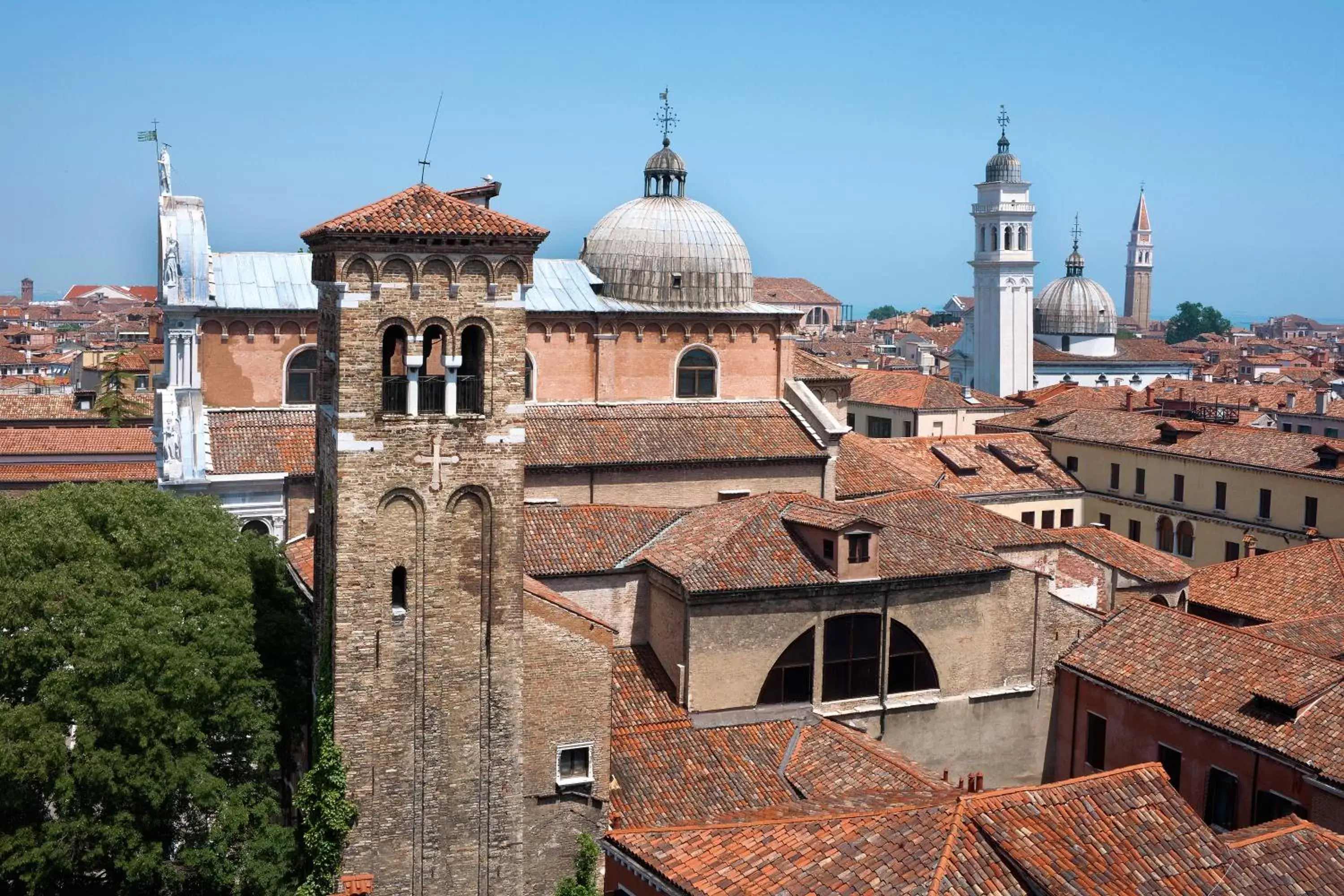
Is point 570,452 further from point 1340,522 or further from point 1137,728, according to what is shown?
point 1340,522

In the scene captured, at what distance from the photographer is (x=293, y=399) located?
31938 mm

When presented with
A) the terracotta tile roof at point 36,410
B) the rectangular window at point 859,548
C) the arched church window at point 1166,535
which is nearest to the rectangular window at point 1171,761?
the rectangular window at point 859,548

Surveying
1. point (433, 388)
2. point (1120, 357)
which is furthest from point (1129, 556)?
point (1120, 357)

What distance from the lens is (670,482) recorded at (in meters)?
31.0

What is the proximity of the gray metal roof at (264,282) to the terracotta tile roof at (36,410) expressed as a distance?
31.9 m

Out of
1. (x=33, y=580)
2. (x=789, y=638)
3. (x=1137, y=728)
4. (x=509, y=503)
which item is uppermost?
(x=509, y=503)

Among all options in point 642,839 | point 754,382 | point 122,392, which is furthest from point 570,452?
point 122,392

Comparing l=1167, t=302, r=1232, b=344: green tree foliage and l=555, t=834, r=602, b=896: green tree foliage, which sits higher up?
l=1167, t=302, r=1232, b=344: green tree foliage

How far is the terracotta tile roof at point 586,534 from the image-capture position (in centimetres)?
2588

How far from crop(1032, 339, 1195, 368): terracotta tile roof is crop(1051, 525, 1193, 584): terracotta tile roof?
165 ft

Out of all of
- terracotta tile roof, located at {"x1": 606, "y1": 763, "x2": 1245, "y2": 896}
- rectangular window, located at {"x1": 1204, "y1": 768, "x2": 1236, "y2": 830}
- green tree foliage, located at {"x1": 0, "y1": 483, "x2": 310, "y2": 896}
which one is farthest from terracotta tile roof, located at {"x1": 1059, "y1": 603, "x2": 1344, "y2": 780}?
green tree foliage, located at {"x1": 0, "y1": 483, "x2": 310, "y2": 896}

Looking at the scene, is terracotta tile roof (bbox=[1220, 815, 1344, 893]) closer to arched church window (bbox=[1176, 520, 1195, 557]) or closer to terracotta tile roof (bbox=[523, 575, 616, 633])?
terracotta tile roof (bbox=[523, 575, 616, 633])

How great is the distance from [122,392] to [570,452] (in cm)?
4571

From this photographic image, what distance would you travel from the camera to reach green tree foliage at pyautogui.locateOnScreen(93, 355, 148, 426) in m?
58.8
